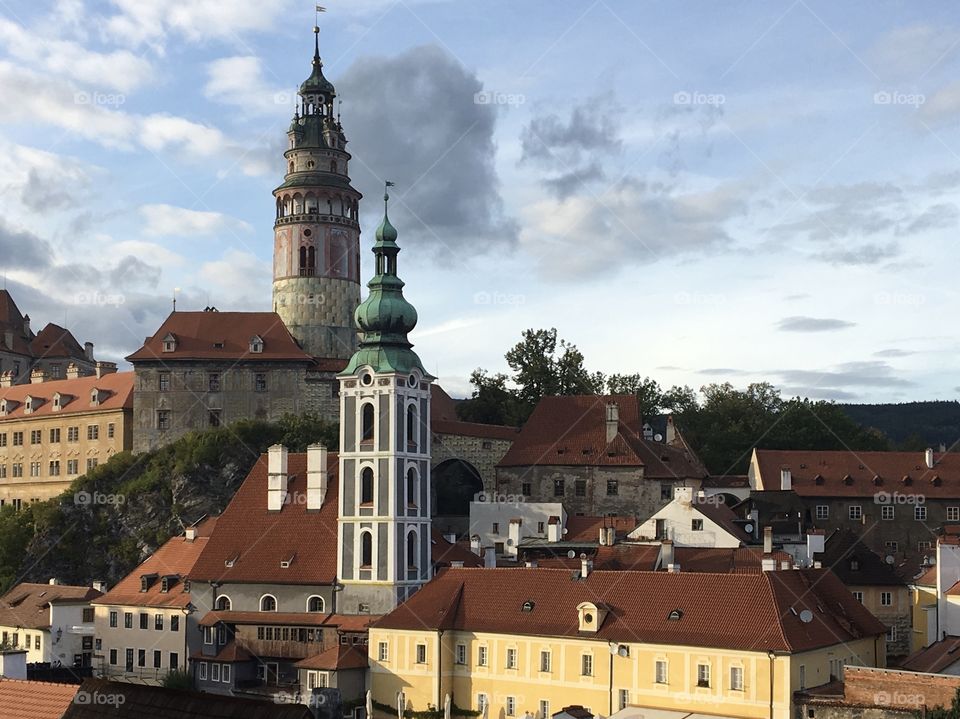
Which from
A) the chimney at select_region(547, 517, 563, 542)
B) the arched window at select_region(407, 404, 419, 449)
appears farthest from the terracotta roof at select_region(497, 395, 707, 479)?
the arched window at select_region(407, 404, 419, 449)

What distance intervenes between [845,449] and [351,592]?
4538cm

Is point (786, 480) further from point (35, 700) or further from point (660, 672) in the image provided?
point (35, 700)

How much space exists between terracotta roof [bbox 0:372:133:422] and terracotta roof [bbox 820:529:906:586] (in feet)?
146

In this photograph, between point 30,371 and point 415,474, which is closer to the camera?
point 415,474

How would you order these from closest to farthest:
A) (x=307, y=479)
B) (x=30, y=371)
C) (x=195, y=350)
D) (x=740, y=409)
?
(x=307, y=479) → (x=195, y=350) → (x=740, y=409) → (x=30, y=371)

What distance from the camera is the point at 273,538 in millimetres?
59344

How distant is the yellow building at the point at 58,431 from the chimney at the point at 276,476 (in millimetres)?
29020

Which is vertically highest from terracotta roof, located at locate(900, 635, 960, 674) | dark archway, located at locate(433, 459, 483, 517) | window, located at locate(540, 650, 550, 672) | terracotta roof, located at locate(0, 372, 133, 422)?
terracotta roof, located at locate(0, 372, 133, 422)

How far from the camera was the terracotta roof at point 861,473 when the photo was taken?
78500 millimetres

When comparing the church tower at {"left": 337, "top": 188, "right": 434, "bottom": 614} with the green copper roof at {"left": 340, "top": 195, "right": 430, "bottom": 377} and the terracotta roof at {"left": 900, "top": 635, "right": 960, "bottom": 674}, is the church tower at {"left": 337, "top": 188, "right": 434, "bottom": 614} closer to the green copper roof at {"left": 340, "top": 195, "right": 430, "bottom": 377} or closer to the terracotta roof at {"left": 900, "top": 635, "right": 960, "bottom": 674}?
the green copper roof at {"left": 340, "top": 195, "right": 430, "bottom": 377}

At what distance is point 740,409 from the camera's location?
99.6 metres

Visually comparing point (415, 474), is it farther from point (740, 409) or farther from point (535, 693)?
point (740, 409)

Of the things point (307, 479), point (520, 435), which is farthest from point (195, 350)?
point (307, 479)

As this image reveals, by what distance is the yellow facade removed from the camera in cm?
4319
